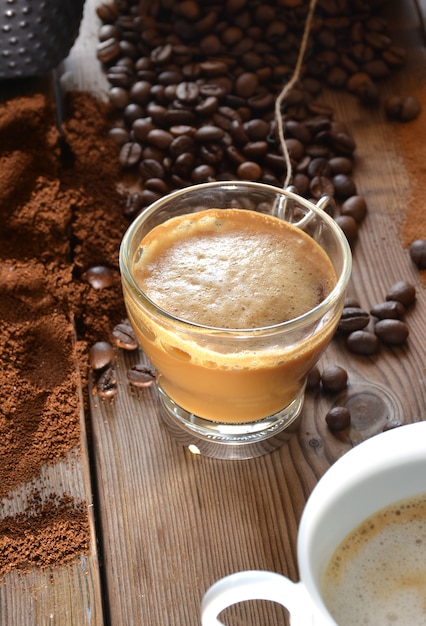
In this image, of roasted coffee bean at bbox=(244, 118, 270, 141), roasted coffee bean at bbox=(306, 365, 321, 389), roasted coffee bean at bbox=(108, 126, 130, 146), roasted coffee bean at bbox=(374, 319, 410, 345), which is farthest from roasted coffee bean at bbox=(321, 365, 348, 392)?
roasted coffee bean at bbox=(108, 126, 130, 146)

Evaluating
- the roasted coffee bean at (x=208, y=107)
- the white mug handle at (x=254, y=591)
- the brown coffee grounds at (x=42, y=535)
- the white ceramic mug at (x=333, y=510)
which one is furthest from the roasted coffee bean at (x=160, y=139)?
the white mug handle at (x=254, y=591)

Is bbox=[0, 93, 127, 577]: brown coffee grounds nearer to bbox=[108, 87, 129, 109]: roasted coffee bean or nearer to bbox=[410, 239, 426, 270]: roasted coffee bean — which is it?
bbox=[108, 87, 129, 109]: roasted coffee bean

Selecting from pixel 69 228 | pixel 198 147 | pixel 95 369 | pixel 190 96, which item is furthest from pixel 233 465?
pixel 190 96

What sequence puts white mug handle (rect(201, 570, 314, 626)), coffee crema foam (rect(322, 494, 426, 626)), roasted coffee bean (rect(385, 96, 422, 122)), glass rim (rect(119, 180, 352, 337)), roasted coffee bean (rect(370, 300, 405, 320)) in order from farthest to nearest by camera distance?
roasted coffee bean (rect(385, 96, 422, 122)), roasted coffee bean (rect(370, 300, 405, 320)), glass rim (rect(119, 180, 352, 337)), coffee crema foam (rect(322, 494, 426, 626)), white mug handle (rect(201, 570, 314, 626))

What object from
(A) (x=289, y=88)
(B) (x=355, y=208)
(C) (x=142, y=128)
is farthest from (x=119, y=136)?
(B) (x=355, y=208)

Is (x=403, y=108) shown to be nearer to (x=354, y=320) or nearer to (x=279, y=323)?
(x=354, y=320)

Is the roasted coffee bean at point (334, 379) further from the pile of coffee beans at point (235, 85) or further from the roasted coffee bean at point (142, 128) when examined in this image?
the roasted coffee bean at point (142, 128)

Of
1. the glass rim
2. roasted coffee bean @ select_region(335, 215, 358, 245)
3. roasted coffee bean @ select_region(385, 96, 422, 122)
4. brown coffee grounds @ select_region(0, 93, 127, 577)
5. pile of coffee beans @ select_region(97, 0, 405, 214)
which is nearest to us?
the glass rim
